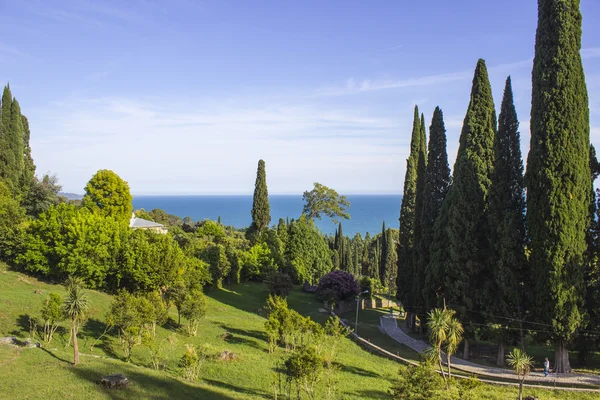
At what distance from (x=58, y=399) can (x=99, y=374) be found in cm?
258

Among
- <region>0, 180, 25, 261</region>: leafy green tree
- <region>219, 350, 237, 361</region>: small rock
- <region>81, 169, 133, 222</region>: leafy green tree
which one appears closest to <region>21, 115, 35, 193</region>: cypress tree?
<region>81, 169, 133, 222</region>: leafy green tree

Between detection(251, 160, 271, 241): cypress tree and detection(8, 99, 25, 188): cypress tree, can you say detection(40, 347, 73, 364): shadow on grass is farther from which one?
detection(251, 160, 271, 241): cypress tree

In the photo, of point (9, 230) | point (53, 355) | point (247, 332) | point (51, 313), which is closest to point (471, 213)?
point (247, 332)

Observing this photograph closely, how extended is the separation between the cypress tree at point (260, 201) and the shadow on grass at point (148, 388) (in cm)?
3844

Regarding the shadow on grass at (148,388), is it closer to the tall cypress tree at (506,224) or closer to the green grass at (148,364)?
the green grass at (148,364)

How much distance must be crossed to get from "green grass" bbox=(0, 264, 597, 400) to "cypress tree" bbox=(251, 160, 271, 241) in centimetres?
2389

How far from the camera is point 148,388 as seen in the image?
1566cm

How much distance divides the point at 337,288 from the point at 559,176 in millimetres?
23031

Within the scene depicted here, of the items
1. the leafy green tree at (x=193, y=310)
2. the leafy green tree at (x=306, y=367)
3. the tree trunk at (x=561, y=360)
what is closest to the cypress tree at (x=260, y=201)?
the leafy green tree at (x=193, y=310)

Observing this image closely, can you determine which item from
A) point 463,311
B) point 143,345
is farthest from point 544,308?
point 143,345

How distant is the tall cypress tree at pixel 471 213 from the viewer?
2566 centimetres

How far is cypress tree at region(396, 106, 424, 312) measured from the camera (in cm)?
3556

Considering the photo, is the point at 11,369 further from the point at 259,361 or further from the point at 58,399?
the point at 259,361

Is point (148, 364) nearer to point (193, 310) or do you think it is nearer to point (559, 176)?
point (193, 310)
